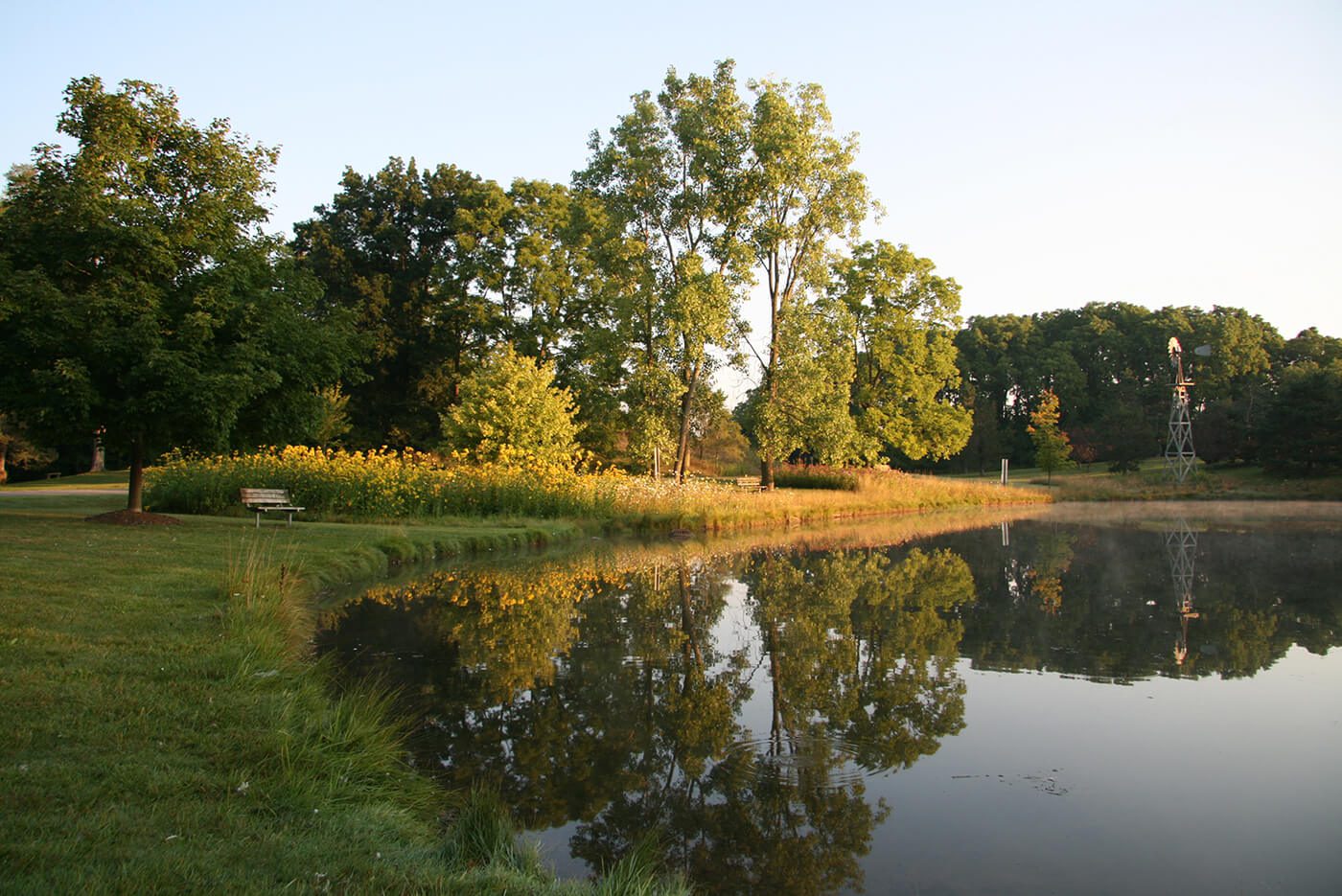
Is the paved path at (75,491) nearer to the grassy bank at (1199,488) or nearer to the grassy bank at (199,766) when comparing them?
the grassy bank at (199,766)

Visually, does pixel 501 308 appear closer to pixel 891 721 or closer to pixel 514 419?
pixel 514 419

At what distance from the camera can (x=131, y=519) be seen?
610 inches

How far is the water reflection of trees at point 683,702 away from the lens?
468 centimetres

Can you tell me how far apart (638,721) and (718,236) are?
76.4ft

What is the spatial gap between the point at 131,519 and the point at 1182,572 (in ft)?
58.5

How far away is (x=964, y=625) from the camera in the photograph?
1011 centimetres

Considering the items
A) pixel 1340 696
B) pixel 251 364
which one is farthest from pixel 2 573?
pixel 1340 696

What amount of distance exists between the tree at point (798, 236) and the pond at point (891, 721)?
1526 centimetres

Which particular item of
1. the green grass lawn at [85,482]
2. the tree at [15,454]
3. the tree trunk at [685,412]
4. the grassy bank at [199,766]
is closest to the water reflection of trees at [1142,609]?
the grassy bank at [199,766]

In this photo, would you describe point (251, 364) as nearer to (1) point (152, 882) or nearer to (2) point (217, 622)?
(2) point (217, 622)

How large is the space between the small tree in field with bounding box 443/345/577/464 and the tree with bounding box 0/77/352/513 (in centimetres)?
990

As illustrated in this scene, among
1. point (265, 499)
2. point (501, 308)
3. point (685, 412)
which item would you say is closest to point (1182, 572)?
point (685, 412)

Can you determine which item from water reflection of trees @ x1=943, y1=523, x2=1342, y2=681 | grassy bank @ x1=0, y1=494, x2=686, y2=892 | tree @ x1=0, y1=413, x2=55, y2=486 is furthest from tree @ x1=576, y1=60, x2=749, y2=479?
tree @ x1=0, y1=413, x2=55, y2=486

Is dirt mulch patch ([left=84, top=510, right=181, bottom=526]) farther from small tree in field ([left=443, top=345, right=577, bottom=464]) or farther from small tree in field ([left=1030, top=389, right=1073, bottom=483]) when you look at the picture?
small tree in field ([left=1030, top=389, right=1073, bottom=483])
